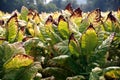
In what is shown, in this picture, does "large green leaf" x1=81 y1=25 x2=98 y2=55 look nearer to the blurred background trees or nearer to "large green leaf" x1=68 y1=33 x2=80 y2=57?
"large green leaf" x1=68 y1=33 x2=80 y2=57

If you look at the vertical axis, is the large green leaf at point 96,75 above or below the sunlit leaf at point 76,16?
below

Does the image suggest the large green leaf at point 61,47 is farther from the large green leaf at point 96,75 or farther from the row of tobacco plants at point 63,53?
the large green leaf at point 96,75

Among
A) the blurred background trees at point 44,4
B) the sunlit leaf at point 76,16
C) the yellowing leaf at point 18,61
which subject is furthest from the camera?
the blurred background trees at point 44,4

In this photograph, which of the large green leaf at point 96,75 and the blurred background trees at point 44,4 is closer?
the large green leaf at point 96,75

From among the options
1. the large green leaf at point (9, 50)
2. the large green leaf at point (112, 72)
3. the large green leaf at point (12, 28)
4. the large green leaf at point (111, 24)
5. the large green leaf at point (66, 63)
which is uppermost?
the large green leaf at point (12, 28)

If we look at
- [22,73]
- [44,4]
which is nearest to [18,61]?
[22,73]

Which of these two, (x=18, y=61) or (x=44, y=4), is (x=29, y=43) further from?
(x=44, y=4)

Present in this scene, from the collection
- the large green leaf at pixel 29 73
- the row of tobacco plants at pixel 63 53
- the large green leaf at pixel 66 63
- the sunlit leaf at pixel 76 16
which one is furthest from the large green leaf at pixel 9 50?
the sunlit leaf at pixel 76 16
